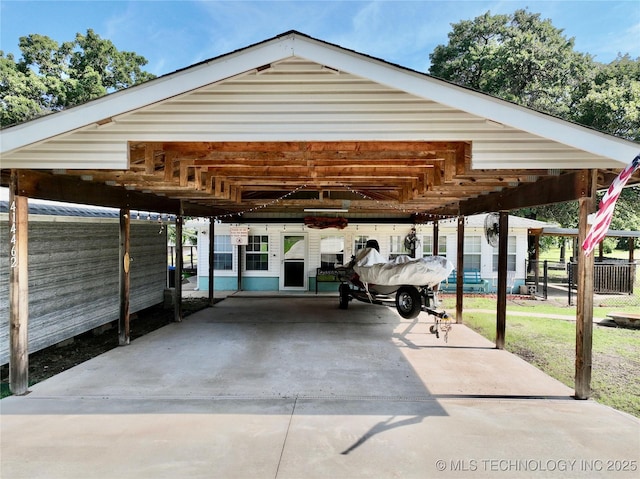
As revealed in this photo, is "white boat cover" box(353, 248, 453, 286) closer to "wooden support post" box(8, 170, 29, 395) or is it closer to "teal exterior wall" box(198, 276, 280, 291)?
"teal exterior wall" box(198, 276, 280, 291)

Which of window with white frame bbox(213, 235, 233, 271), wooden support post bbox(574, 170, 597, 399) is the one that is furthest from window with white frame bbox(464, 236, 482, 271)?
wooden support post bbox(574, 170, 597, 399)

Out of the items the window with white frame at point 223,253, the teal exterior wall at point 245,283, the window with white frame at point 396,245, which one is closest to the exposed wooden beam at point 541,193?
the window with white frame at point 396,245

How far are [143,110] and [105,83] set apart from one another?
26.2 metres

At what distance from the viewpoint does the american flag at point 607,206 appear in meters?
3.20

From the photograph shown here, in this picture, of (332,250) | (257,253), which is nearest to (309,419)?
(332,250)

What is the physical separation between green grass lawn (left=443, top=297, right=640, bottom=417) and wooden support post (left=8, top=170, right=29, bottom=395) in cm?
659

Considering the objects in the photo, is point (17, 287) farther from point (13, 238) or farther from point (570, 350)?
point (570, 350)

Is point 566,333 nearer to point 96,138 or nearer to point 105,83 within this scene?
point 96,138

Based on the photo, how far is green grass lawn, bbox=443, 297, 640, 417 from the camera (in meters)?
4.55

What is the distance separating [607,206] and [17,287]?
607cm

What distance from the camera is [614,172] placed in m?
4.25

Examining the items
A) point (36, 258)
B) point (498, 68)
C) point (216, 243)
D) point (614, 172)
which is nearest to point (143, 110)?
point (36, 258)

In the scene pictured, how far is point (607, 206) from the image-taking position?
3.37 m

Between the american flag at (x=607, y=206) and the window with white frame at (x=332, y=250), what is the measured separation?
30.4ft
